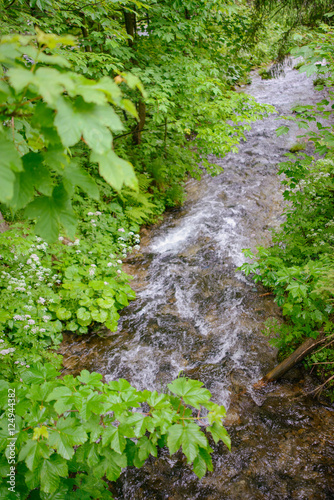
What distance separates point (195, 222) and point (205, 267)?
1746 millimetres

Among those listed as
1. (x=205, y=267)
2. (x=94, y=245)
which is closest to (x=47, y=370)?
(x=94, y=245)

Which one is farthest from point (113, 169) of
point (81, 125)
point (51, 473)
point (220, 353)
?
point (220, 353)

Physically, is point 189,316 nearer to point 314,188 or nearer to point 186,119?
point 314,188

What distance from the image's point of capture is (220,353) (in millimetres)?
4188

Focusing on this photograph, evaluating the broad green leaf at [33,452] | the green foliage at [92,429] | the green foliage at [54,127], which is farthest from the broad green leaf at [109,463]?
the green foliage at [54,127]

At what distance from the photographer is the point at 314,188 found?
4.86 metres

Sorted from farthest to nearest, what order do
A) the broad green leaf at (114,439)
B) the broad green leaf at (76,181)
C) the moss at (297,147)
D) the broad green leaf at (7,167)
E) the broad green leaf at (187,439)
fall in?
1. the moss at (297,147)
2. the broad green leaf at (114,439)
3. the broad green leaf at (187,439)
4. the broad green leaf at (76,181)
5. the broad green leaf at (7,167)

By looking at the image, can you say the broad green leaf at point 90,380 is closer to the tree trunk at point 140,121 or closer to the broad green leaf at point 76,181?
the broad green leaf at point 76,181

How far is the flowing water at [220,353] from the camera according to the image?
2.79 meters

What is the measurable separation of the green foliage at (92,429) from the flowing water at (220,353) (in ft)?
5.14

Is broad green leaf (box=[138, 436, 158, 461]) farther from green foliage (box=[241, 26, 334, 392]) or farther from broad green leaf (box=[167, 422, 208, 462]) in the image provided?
green foliage (box=[241, 26, 334, 392])

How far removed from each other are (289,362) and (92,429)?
293 cm

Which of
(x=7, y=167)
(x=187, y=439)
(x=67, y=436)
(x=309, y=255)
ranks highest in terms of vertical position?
(x=7, y=167)

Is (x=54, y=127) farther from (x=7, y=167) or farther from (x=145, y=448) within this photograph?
(x=145, y=448)
